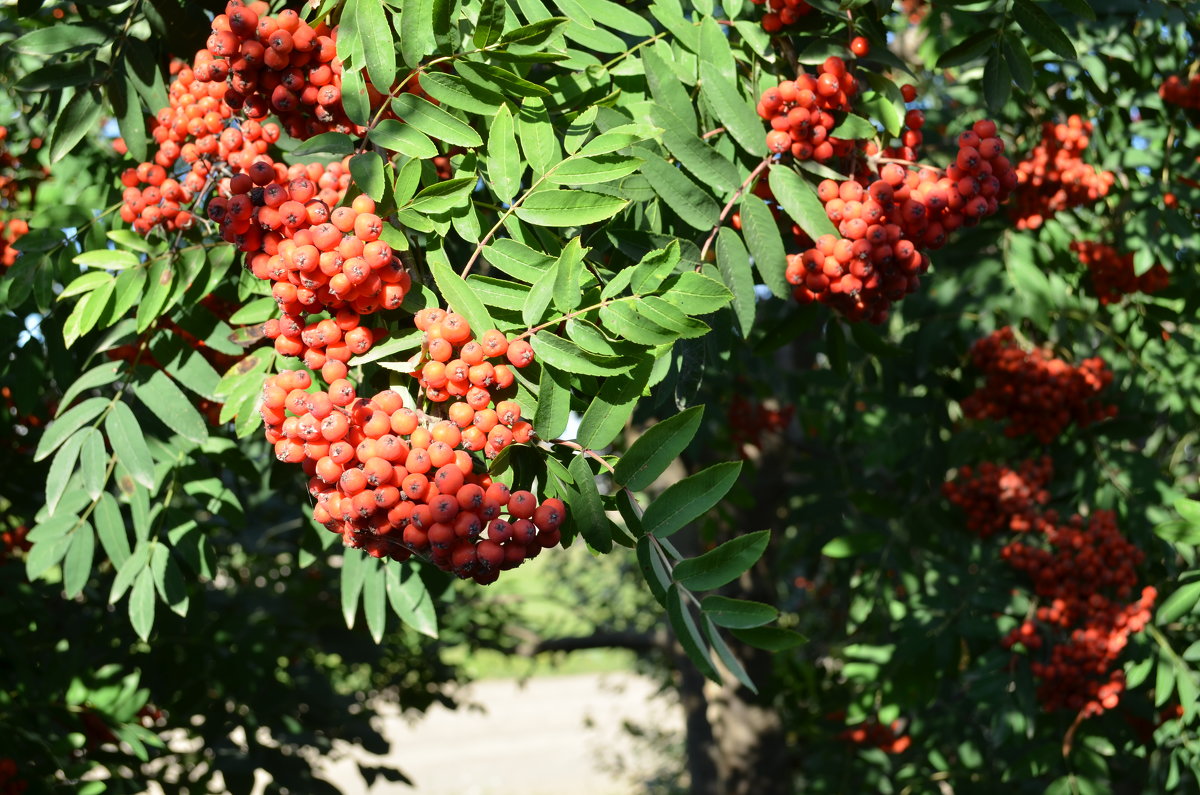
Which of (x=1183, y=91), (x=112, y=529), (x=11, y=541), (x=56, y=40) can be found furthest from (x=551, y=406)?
(x=1183, y=91)

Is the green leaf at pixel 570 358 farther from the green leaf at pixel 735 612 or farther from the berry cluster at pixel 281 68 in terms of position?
the berry cluster at pixel 281 68

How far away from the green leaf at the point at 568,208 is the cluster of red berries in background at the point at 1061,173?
1800mm

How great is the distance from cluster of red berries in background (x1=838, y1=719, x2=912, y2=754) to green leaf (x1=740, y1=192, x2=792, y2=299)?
287cm

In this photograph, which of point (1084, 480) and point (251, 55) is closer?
point (251, 55)

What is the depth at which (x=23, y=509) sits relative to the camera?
287 cm

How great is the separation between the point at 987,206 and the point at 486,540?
1123 millimetres

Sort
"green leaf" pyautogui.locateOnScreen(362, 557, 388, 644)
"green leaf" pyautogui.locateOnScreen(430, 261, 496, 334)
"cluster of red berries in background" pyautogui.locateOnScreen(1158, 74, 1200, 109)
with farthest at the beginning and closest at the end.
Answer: "cluster of red berries in background" pyautogui.locateOnScreen(1158, 74, 1200, 109)
"green leaf" pyautogui.locateOnScreen(362, 557, 388, 644)
"green leaf" pyautogui.locateOnScreen(430, 261, 496, 334)

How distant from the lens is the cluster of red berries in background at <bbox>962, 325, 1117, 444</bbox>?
10.7 feet

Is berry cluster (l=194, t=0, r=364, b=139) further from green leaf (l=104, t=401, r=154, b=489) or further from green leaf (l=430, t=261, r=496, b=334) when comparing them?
green leaf (l=104, t=401, r=154, b=489)

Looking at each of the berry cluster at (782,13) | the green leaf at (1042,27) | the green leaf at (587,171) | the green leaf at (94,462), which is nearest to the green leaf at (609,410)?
the green leaf at (587,171)

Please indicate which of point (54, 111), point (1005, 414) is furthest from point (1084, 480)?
point (54, 111)

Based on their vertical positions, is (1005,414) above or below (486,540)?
below

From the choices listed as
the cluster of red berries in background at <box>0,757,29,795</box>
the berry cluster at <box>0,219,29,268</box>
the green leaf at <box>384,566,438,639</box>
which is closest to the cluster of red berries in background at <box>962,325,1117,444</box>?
the green leaf at <box>384,566,438,639</box>

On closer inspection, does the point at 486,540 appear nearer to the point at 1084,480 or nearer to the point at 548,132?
the point at 548,132
